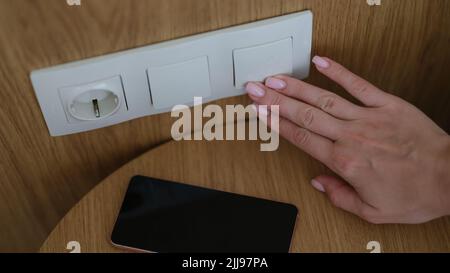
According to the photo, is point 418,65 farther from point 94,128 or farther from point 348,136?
point 94,128

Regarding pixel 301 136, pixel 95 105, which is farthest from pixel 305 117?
pixel 95 105

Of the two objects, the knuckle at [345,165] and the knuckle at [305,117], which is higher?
the knuckle at [305,117]

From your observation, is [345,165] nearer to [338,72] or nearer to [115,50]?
[338,72]

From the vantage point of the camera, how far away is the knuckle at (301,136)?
0.63 meters

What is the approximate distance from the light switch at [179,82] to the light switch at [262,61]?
37mm

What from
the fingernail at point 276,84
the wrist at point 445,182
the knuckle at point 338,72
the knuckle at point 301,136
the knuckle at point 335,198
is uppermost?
the knuckle at point 338,72

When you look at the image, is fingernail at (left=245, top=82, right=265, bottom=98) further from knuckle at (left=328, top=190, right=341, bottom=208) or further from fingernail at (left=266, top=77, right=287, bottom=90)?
knuckle at (left=328, top=190, right=341, bottom=208)

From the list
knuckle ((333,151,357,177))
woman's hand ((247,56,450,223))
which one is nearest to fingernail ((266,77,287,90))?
woman's hand ((247,56,450,223))

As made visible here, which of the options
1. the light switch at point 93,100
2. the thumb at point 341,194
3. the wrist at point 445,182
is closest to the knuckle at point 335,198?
the thumb at point 341,194

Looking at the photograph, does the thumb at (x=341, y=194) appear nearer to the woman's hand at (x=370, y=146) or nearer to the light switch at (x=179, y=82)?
the woman's hand at (x=370, y=146)

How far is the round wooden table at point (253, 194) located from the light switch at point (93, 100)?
74mm

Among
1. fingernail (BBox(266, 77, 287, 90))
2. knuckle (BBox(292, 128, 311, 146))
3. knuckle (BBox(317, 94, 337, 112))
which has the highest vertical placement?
fingernail (BBox(266, 77, 287, 90))

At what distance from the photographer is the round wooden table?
0.61 meters

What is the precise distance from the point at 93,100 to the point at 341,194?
0.97 feet
